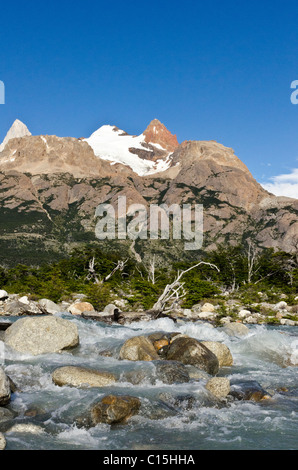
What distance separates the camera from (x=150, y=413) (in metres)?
9.14

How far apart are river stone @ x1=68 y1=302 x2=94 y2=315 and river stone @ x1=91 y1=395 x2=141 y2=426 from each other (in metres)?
19.9

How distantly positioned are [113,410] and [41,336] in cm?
666

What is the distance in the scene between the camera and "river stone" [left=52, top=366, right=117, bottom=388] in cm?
1087

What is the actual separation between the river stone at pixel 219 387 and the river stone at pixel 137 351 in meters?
3.09

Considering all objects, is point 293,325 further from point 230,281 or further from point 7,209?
point 7,209

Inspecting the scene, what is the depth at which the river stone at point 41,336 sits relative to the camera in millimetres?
13930

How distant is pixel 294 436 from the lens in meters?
8.43

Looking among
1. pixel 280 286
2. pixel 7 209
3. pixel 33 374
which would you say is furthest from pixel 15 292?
pixel 7 209

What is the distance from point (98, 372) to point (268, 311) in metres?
24.5

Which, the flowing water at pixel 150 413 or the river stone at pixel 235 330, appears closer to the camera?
the flowing water at pixel 150 413

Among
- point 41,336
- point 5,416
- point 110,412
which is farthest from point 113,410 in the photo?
point 41,336

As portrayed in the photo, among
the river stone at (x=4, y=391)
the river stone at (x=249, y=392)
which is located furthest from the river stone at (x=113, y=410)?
the river stone at (x=249, y=392)

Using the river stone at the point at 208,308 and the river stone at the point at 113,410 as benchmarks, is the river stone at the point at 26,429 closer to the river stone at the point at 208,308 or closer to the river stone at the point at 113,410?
the river stone at the point at 113,410

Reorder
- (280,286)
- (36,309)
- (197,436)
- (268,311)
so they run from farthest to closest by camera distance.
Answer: (280,286)
(268,311)
(36,309)
(197,436)
